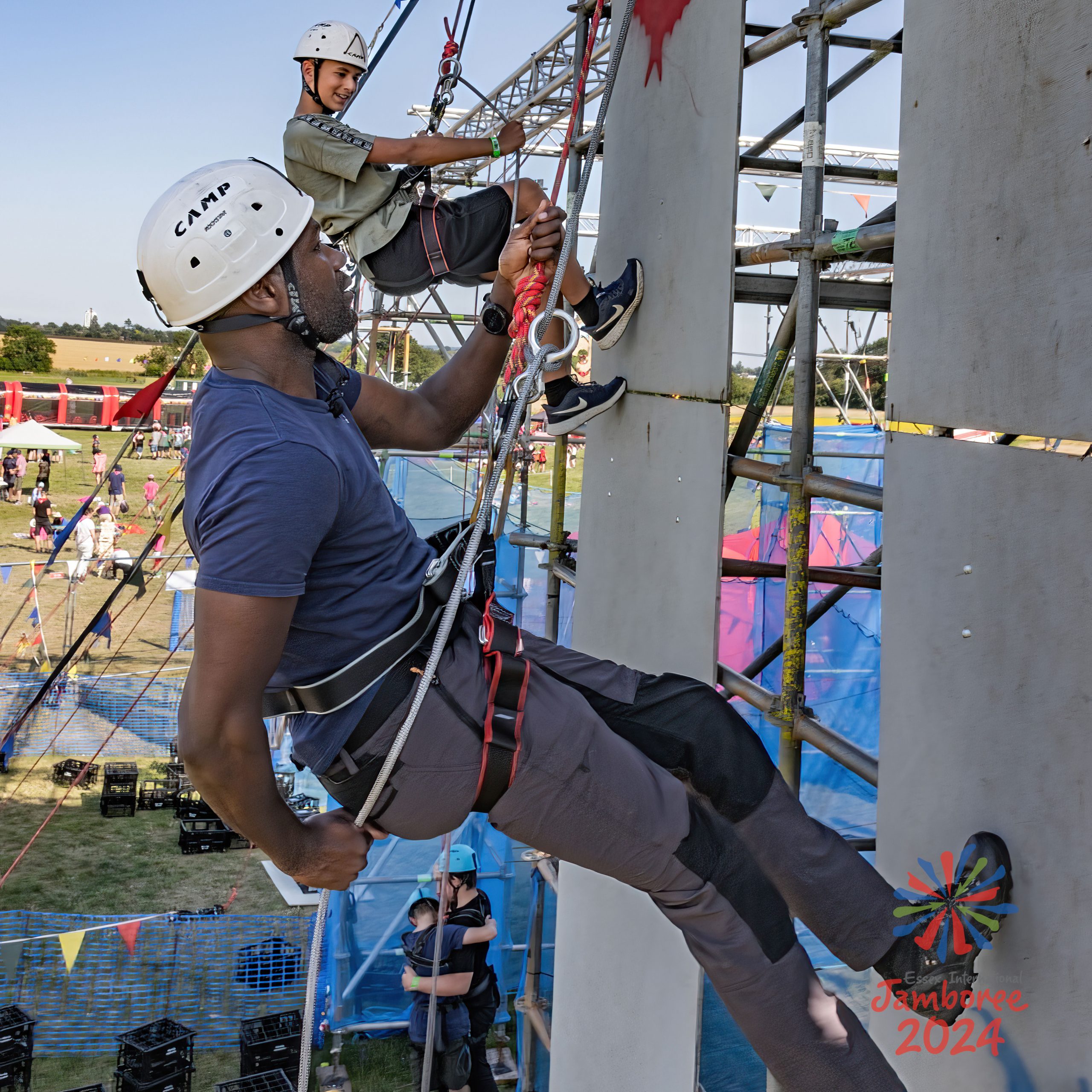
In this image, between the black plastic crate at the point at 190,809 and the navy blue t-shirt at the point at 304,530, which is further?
the black plastic crate at the point at 190,809

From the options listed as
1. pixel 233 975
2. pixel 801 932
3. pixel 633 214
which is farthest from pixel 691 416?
pixel 233 975

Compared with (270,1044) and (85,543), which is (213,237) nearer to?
(270,1044)

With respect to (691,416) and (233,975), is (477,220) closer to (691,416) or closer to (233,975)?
(691,416)

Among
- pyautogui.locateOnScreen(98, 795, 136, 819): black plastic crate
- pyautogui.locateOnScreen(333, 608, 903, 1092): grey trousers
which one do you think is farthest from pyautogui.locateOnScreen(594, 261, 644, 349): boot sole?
pyautogui.locateOnScreen(98, 795, 136, 819): black plastic crate

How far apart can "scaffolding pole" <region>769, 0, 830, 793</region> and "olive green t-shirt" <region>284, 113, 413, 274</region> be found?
1189 mm

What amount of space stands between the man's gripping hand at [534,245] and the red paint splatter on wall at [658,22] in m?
1.08

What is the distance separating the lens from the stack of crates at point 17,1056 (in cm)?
667

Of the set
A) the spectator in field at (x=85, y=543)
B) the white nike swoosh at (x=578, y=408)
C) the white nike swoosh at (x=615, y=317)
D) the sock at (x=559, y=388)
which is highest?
the white nike swoosh at (x=615, y=317)

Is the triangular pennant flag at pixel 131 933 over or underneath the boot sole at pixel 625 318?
underneath

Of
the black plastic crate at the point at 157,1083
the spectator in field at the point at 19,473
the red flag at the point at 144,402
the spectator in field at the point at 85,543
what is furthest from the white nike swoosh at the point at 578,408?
the spectator in field at the point at 19,473

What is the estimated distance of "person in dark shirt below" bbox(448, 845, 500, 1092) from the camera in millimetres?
5344

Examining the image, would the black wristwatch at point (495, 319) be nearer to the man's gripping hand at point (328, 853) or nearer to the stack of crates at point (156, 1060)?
the man's gripping hand at point (328, 853)

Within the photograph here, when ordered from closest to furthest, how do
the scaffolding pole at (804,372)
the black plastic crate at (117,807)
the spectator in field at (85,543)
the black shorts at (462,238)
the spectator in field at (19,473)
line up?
the scaffolding pole at (804,372)
the black shorts at (462,238)
the black plastic crate at (117,807)
the spectator in field at (85,543)
the spectator in field at (19,473)

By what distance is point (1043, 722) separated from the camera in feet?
5.99
